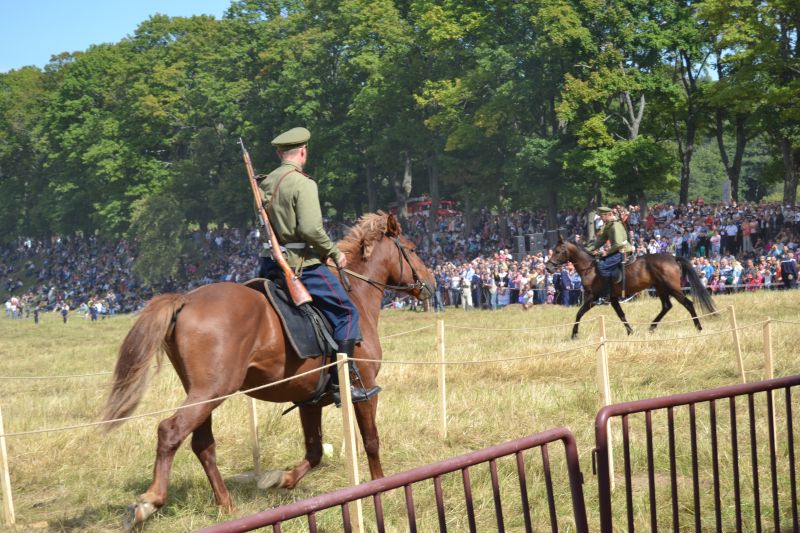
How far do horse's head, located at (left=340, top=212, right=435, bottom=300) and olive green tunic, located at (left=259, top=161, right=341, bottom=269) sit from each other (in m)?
1.03

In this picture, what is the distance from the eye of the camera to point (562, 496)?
769 cm

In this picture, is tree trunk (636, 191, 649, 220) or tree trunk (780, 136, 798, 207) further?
tree trunk (780, 136, 798, 207)

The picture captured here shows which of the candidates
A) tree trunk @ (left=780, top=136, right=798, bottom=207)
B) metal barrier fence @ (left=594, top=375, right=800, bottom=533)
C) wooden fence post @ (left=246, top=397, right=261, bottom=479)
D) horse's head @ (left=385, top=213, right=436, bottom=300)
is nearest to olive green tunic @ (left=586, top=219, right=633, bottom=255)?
metal barrier fence @ (left=594, top=375, right=800, bottom=533)

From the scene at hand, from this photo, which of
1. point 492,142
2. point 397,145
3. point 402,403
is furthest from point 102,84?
point 402,403

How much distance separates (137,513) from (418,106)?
42.9 m

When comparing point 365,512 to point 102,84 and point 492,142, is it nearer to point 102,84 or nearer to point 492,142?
point 492,142

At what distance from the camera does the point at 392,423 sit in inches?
414

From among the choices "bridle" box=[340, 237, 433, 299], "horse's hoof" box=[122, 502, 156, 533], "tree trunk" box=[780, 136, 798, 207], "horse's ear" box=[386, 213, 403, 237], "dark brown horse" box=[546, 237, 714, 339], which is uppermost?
"tree trunk" box=[780, 136, 798, 207]

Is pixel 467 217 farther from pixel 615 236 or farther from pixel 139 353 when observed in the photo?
pixel 139 353

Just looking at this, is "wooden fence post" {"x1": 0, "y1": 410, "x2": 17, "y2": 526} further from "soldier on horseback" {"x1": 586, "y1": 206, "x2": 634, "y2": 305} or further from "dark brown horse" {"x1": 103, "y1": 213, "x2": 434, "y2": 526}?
"soldier on horseback" {"x1": 586, "y1": 206, "x2": 634, "y2": 305}

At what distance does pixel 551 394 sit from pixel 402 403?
1808mm

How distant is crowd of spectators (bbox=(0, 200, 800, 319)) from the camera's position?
98.1 feet

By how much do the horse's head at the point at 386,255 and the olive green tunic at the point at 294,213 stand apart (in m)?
1.03

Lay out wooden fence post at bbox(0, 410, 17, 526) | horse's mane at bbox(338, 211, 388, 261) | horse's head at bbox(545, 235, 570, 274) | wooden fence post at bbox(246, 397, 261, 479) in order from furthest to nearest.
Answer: horse's head at bbox(545, 235, 570, 274) < horse's mane at bbox(338, 211, 388, 261) < wooden fence post at bbox(246, 397, 261, 479) < wooden fence post at bbox(0, 410, 17, 526)
